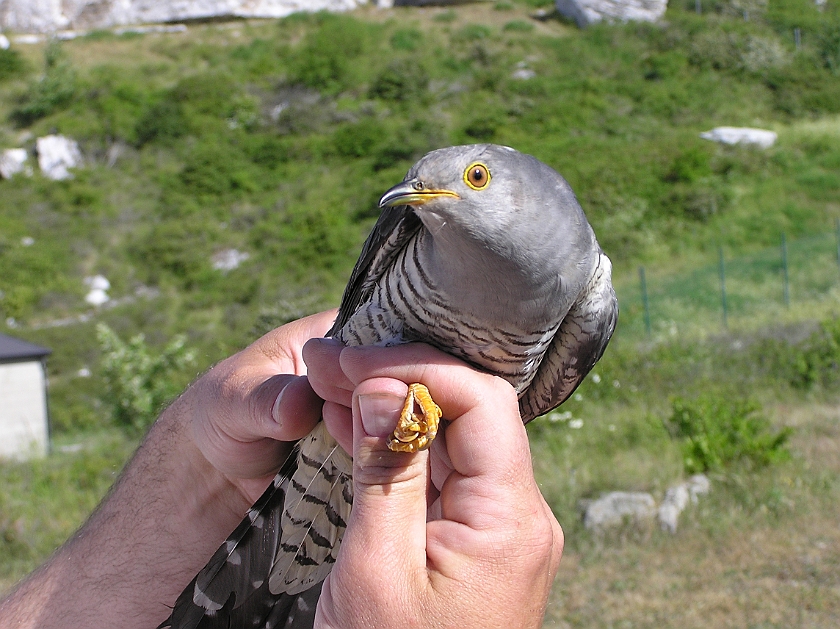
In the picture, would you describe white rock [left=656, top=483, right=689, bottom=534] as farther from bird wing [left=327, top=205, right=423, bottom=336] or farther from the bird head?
the bird head

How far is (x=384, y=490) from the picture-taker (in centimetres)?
150

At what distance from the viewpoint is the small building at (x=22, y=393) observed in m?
13.8

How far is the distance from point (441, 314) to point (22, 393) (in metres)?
15.1

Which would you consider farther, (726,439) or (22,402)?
(22,402)

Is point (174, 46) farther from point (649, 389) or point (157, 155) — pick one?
point (649, 389)

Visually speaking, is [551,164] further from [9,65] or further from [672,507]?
[9,65]

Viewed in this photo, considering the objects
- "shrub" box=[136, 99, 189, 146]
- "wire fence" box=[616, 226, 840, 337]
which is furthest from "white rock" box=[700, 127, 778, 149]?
"shrub" box=[136, 99, 189, 146]

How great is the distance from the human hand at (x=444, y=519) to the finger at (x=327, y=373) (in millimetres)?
48

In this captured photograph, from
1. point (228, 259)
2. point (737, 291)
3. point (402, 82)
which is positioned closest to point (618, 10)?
point (402, 82)

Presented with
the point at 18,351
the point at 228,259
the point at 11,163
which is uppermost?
the point at 18,351

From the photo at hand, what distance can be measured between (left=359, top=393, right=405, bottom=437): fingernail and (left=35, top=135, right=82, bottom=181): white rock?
32.3m

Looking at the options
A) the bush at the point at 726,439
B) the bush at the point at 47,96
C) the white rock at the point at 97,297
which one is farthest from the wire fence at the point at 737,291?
the bush at the point at 47,96

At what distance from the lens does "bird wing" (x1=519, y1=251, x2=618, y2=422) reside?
1.89m

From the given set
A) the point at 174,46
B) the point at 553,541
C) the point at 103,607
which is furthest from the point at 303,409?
the point at 174,46
